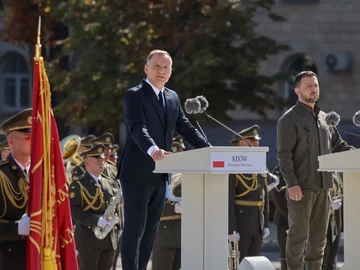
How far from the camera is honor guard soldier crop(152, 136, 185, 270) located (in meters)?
12.4

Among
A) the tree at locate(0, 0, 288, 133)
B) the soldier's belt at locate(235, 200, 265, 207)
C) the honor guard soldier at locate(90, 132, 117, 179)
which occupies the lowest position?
the soldier's belt at locate(235, 200, 265, 207)

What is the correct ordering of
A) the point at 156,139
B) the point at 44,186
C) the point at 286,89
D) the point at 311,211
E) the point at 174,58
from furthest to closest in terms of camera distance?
the point at 286,89
the point at 174,58
the point at 311,211
the point at 156,139
the point at 44,186

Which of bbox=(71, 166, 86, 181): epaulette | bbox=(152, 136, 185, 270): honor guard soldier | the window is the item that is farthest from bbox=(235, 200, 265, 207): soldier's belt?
the window

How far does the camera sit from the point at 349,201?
8578 millimetres

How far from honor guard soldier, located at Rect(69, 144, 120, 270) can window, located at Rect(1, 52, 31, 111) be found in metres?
22.4

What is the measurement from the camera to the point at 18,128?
727 cm

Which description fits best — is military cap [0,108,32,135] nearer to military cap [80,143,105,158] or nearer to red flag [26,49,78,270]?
red flag [26,49,78,270]

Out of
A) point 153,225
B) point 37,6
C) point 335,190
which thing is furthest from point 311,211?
point 37,6

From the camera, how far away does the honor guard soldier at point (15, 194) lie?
23.0ft

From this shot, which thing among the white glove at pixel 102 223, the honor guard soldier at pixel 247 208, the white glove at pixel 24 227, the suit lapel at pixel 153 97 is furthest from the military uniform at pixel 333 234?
the white glove at pixel 24 227

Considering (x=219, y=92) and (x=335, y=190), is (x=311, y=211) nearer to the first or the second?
(x=335, y=190)

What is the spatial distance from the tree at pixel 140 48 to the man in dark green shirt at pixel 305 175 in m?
11.7

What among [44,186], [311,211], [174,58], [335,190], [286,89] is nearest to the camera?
[44,186]

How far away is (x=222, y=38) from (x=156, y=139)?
1407cm
